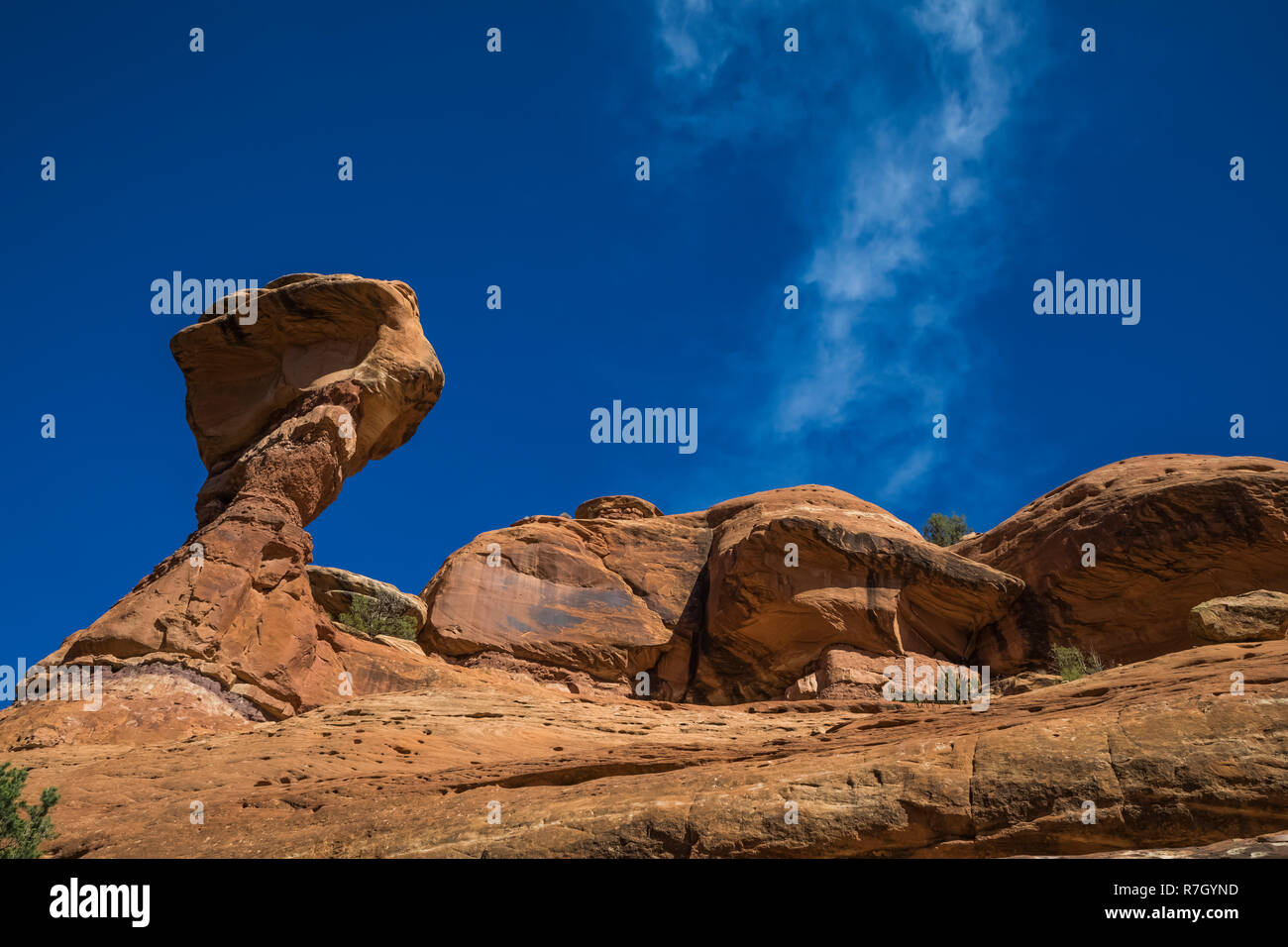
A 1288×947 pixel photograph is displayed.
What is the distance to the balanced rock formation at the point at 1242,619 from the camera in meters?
14.0

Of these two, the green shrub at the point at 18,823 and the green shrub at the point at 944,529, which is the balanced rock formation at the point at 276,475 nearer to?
the green shrub at the point at 18,823

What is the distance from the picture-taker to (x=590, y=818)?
321 inches

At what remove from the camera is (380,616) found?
28.9 meters

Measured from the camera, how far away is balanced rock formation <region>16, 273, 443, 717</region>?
17484 mm

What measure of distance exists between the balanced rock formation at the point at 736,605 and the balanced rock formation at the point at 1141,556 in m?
1.12

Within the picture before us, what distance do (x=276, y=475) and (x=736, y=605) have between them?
12194mm

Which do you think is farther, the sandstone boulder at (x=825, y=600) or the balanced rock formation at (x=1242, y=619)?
the sandstone boulder at (x=825, y=600)

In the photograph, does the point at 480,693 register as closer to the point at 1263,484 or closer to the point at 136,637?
the point at 136,637

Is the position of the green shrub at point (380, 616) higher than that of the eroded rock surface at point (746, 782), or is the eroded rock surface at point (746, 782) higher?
the green shrub at point (380, 616)

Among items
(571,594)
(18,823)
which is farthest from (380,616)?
(18,823)

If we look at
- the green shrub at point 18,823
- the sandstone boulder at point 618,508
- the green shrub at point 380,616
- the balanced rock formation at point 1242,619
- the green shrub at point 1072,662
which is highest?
the sandstone boulder at point 618,508

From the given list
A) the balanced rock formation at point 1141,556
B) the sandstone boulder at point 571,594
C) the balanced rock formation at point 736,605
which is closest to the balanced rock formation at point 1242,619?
the balanced rock formation at point 1141,556

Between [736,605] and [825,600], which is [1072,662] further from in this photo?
[736,605]
